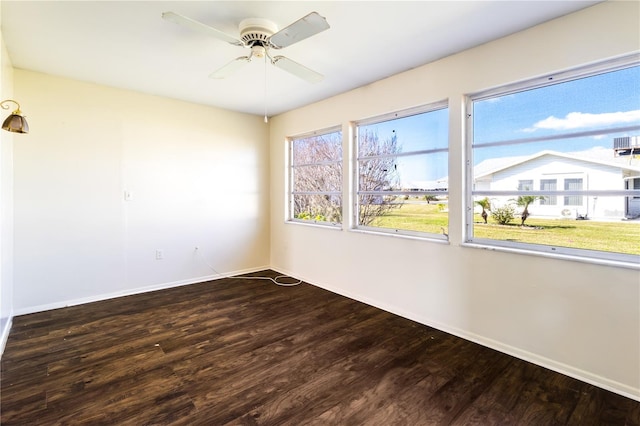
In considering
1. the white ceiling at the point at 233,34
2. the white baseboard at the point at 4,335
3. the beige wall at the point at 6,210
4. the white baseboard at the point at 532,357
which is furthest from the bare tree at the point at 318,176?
the white baseboard at the point at 4,335

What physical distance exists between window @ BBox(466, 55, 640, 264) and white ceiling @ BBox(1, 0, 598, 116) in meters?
0.55

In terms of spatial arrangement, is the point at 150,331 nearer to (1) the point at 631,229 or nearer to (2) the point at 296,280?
(2) the point at 296,280

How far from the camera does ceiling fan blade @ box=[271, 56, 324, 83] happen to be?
231 cm

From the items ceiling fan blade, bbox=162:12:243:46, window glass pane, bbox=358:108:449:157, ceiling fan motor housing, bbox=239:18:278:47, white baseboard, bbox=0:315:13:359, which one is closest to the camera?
ceiling fan blade, bbox=162:12:243:46

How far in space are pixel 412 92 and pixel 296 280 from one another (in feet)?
9.71

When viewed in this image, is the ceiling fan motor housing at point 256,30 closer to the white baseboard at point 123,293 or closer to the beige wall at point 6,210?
the beige wall at point 6,210

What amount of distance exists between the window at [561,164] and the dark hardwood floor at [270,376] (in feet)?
3.31

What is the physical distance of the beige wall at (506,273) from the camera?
199 centimetres

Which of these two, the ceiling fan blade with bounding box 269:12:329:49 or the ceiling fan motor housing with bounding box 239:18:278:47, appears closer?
the ceiling fan blade with bounding box 269:12:329:49

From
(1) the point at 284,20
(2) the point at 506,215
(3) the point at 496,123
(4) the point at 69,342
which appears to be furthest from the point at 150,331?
(3) the point at 496,123

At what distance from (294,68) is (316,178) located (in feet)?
7.11

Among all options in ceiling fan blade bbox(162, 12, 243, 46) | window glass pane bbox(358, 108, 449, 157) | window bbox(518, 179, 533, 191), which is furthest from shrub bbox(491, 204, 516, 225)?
ceiling fan blade bbox(162, 12, 243, 46)

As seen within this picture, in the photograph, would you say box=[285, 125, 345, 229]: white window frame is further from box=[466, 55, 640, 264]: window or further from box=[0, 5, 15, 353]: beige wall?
box=[0, 5, 15, 353]: beige wall

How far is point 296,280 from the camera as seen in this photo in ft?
14.8
